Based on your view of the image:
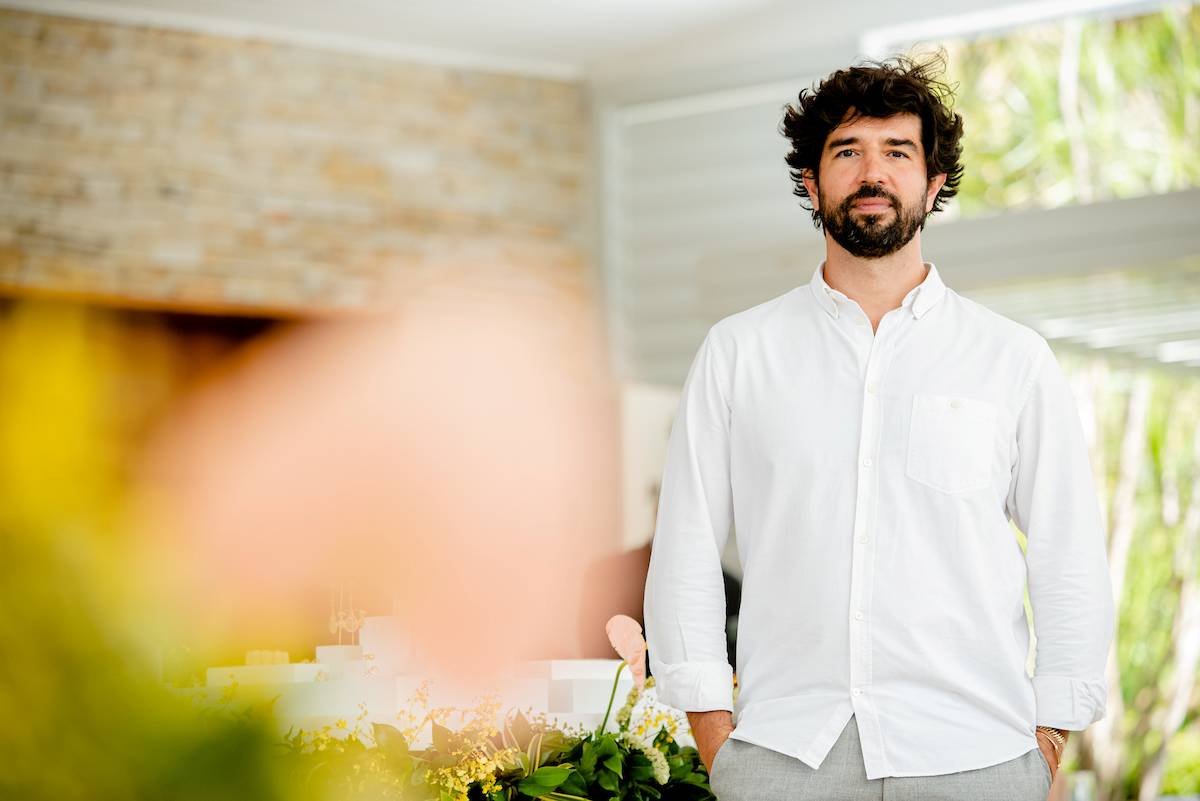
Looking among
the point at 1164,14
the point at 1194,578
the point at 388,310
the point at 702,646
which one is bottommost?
the point at 1194,578

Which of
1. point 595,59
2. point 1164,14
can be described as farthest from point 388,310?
point 1164,14

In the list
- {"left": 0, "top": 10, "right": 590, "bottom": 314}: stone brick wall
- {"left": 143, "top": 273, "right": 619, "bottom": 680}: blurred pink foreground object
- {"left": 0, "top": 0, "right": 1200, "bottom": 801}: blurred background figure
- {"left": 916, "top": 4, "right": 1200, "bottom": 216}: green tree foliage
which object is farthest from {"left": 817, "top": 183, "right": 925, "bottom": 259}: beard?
{"left": 0, "top": 10, "right": 590, "bottom": 314}: stone brick wall

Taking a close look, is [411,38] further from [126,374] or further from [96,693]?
[96,693]

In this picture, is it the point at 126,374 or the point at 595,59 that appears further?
the point at 595,59

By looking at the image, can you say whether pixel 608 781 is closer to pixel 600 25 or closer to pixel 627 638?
pixel 627 638

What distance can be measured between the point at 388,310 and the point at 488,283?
0.39 m

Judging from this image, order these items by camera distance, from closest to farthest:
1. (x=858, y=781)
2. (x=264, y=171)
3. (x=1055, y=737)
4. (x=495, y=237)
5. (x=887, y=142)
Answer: (x=858, y=781) < (x=1055, y=737) < (x=887, y=142) < (x=264, y=171) < (x=495, y=237)

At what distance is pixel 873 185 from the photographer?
1.83 m

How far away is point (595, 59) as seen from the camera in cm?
518

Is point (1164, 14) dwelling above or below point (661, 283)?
above

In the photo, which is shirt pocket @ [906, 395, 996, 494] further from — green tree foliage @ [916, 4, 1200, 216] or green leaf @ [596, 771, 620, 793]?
green tree foliage @ [916, 4, 1200, 216]

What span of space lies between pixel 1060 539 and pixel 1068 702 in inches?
8.1

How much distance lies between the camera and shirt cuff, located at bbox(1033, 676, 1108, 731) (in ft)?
5.70


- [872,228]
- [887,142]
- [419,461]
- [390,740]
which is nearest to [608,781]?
[390,740]
